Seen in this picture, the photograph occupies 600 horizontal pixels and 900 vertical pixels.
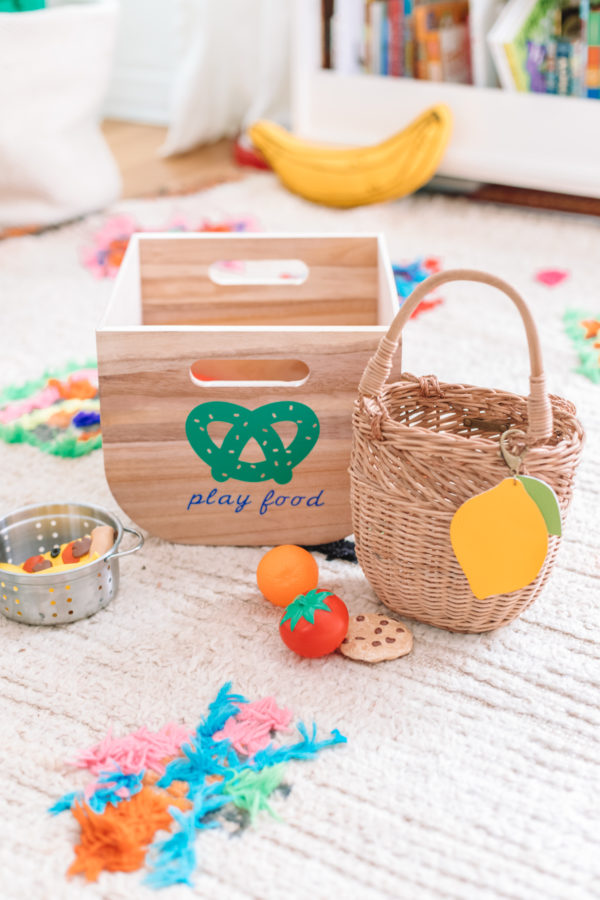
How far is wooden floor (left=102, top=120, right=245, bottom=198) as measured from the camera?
2.28m

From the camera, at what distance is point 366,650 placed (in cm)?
87

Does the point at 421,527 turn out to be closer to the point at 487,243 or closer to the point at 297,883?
the point at 297,883

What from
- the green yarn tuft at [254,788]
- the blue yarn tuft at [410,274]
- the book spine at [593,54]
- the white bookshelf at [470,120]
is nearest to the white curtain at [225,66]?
the white bookshelf at [470,120]

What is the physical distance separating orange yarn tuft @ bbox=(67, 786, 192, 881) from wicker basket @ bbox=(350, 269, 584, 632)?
298mm

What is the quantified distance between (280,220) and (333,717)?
1.42 m

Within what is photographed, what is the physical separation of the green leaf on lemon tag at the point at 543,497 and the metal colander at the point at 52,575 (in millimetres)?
398

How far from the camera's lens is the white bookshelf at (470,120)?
1.93 meters

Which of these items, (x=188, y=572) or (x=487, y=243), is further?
(x=487, y=243)

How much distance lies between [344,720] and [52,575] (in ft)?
1.02

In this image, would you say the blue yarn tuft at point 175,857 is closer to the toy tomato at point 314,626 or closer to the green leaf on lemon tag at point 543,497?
the toy tomato at point 314,626

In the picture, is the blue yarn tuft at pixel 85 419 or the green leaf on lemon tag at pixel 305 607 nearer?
the green leaf on lemon tag at pixel 305 607

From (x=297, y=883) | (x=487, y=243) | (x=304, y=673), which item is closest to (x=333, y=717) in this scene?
(x=304, y=673)

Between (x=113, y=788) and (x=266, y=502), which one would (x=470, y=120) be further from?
(x=113, y=788)

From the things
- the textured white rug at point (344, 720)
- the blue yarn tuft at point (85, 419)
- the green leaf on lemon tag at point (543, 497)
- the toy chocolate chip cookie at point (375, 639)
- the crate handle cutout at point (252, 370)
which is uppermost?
the green leaf on lemon tag at point (543, 497)
